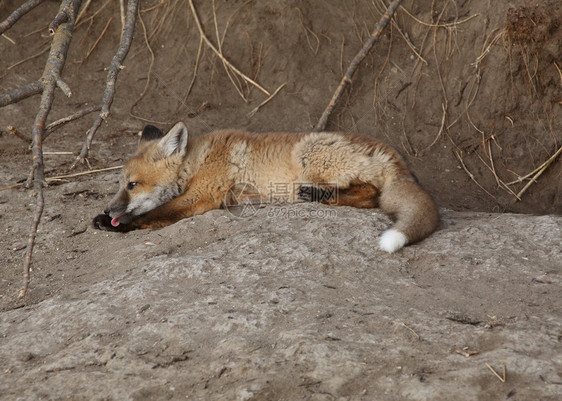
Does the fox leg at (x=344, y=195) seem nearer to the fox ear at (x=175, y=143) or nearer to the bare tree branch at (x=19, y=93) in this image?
the fox ear at (x=175, y=143)

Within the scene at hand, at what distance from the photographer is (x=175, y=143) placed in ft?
18.6

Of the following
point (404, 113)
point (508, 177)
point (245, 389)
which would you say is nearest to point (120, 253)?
point (245, 389)

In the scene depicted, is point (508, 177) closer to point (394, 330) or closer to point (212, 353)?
point (394, 330)

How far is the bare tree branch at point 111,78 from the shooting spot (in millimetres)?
4070

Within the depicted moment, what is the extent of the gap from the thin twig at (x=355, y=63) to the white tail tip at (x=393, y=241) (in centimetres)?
335

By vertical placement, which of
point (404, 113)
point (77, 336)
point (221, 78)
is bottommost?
point (77, 336)

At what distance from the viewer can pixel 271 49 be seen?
814 cm


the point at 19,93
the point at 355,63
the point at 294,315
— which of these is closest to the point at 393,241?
the point at 294,315

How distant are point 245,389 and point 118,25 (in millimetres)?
6997

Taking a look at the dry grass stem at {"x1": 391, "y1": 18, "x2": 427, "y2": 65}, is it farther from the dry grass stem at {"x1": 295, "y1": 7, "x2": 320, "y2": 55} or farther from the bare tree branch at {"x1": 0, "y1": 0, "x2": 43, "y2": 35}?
the bare tree branch at {"x1": 0, "y1": 0, "x2": 43, "y2": 35}

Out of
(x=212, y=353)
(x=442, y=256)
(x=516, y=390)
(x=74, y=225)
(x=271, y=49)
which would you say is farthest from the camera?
(x=271, y=49)

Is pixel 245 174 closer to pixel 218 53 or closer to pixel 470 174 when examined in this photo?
pixel 218 53

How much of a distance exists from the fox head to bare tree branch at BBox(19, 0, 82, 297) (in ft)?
4.18

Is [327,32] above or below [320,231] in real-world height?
above
